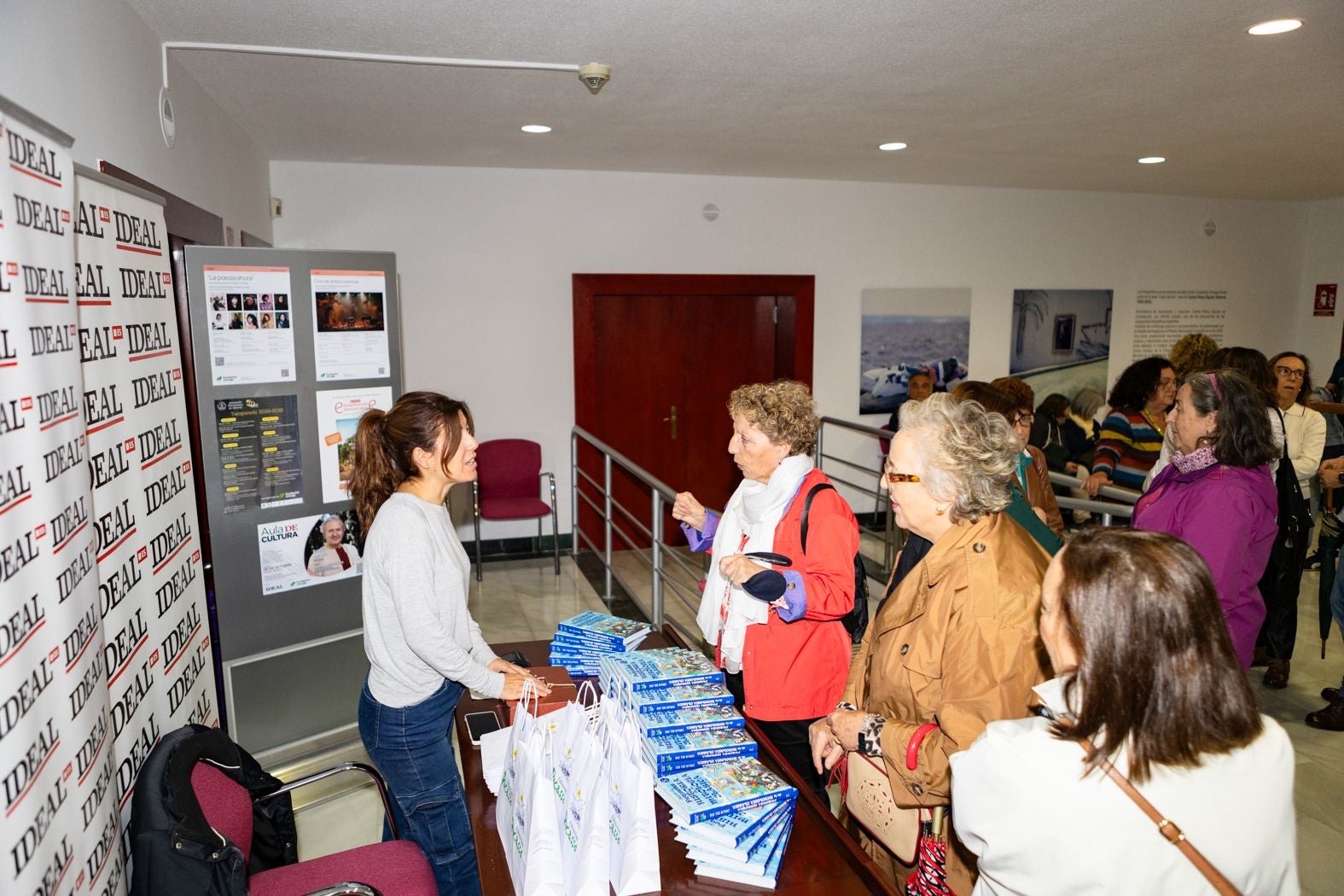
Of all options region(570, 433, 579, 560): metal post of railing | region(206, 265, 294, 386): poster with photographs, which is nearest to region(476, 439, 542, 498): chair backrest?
region(570, 433, 579, 560): metal post of railing

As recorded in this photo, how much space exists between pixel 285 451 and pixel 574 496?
301 centimetres

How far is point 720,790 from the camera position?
1.54 m

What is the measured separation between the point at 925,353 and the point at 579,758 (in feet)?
19.4

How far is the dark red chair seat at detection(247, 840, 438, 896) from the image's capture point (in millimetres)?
1892

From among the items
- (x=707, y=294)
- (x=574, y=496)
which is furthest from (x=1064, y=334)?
(x=574, y=496)

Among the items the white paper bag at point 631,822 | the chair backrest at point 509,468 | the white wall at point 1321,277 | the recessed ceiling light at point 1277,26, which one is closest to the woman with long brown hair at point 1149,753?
the white paper bag at point 631,822

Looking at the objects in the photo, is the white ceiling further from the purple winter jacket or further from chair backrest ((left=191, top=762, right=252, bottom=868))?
chair backrest ((left=191, top=762, right=252, bottom=868))

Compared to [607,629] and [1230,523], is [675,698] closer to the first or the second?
[607,629]

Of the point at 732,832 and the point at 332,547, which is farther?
the point at 332,547

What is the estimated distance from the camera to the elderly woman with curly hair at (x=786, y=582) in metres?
2.12

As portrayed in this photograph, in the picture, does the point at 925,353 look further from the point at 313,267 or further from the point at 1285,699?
the point at 313,267

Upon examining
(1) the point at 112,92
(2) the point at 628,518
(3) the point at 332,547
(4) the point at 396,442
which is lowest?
(2) the point at 628,518

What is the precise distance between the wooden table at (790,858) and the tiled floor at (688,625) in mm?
702

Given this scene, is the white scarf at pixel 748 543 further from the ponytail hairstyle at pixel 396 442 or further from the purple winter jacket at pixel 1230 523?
the purple winter jacket at pixel 1230 523
